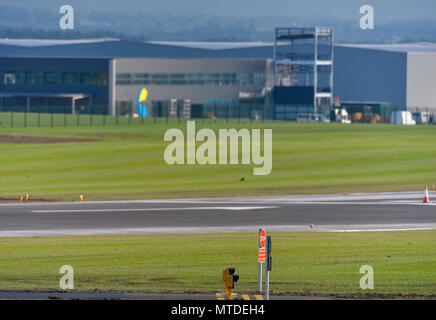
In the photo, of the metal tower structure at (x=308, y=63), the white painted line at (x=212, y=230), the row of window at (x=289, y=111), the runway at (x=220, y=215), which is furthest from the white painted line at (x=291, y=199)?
the metal tower structure at (x=308, y=63)

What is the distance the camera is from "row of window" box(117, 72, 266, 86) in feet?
413

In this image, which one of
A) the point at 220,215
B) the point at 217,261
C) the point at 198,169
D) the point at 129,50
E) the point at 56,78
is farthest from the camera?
the point at 129,50

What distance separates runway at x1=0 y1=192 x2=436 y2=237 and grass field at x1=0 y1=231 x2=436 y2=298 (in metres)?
2.35

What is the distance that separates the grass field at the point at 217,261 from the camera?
70.1 feet

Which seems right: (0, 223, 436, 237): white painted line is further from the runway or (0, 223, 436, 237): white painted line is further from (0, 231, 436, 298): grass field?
(0, 231, 436, 298): grass field

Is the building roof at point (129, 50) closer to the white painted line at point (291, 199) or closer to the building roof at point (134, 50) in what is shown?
the building roof at point (134, 50)

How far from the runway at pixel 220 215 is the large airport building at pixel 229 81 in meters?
74.3

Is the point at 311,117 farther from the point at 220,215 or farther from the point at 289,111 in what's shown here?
the point at 220,215

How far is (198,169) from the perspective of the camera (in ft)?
206

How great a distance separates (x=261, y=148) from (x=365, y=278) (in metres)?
51.3

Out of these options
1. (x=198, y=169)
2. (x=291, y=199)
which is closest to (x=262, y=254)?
(x=291, y=199)

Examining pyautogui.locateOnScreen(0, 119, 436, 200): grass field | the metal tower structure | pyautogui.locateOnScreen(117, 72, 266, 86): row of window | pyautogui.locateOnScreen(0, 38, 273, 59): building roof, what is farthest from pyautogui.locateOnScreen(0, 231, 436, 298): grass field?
pyautogui.locateOnScreen(0, 38, 273, 59): building roof

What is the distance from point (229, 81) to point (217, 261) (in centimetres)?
10600

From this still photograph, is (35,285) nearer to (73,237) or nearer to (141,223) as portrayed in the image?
(73,237)
